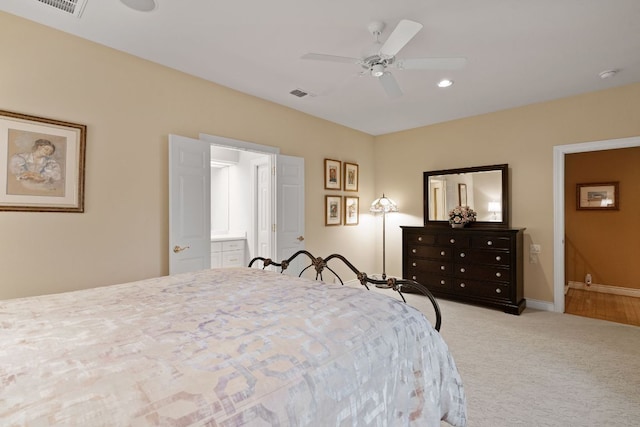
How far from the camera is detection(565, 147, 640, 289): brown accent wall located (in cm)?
491

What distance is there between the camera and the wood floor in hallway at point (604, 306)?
12.9 feet

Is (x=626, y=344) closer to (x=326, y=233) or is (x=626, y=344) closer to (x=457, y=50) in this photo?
(x=457, y=50)

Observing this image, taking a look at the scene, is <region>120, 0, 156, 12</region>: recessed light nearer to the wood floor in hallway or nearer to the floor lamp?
the floor lamp

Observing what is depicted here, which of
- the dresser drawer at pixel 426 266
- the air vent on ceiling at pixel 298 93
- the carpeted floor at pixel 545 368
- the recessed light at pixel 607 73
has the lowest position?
the carpeted floor at pixel 545 368

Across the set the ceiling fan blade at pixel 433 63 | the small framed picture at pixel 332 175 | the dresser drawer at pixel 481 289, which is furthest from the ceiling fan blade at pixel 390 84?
the dresser drawer at pixel 481 289

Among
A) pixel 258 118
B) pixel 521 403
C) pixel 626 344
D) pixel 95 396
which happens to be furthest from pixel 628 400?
pixel 258 118

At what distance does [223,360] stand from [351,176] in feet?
15.6

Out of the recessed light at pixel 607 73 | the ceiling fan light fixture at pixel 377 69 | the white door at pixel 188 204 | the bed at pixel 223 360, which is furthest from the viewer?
the recessed light at pixel 607 73

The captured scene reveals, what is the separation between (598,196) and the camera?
522 centimetres

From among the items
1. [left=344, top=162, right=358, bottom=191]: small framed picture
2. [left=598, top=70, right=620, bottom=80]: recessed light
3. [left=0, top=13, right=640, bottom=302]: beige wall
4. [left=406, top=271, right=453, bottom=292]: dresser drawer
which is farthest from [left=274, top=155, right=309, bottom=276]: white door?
[left=598, top=70, right=620, bottom=80]: recessed light

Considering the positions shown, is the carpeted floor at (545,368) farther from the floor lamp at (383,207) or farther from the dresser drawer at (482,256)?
the floor lamp at (383,207)

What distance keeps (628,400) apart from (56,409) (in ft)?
10.7

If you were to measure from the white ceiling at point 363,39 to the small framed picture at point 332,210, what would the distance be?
1731 mm

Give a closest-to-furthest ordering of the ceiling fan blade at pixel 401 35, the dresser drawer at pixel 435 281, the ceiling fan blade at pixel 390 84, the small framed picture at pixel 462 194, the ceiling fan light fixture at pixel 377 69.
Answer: the ceiling fan blade at pixel 401 35 → the ceiling fan light fixture at pixel 377 69 → the ceiling fan blade at pixel 390 84 → the dresser drawer at pixel 435 281 → the small framed picture at pixel 462 194
